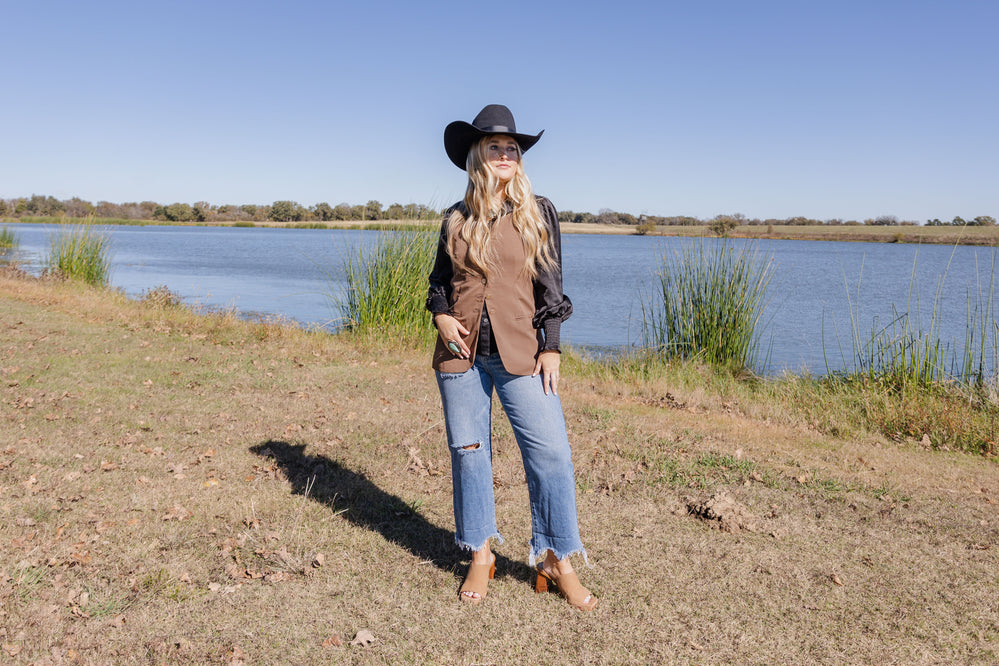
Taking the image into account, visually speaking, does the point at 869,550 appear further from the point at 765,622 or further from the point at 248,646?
the point at 248,646

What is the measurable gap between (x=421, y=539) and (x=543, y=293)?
6.19 feet

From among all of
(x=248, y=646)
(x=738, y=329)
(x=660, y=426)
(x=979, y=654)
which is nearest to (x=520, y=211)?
(x=248, y=646)

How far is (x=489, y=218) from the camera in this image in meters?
3.06

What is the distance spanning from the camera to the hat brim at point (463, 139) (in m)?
3.03

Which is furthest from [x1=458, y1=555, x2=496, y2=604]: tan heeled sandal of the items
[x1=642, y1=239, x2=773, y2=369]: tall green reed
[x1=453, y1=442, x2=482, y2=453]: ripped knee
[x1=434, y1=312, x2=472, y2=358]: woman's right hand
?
[x1=642, y1=239, x2=773, y2=369]: tall green reed

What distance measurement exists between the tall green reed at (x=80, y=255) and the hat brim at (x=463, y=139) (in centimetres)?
1717

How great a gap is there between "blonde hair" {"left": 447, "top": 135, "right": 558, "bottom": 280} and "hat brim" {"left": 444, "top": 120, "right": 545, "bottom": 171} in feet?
0.14

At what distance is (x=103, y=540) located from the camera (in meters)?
3.97

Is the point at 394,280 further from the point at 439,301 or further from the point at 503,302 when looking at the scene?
the point at 503,302

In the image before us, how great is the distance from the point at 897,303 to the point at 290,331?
697 inches

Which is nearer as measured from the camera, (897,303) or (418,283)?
(418,283)

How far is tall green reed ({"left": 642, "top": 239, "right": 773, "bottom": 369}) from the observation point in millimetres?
9883

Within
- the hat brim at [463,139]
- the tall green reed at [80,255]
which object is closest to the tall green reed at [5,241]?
the tall green reed at [80,255]

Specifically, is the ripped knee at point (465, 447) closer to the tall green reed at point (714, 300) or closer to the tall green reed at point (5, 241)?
the tall green reed at point (714, 300)
